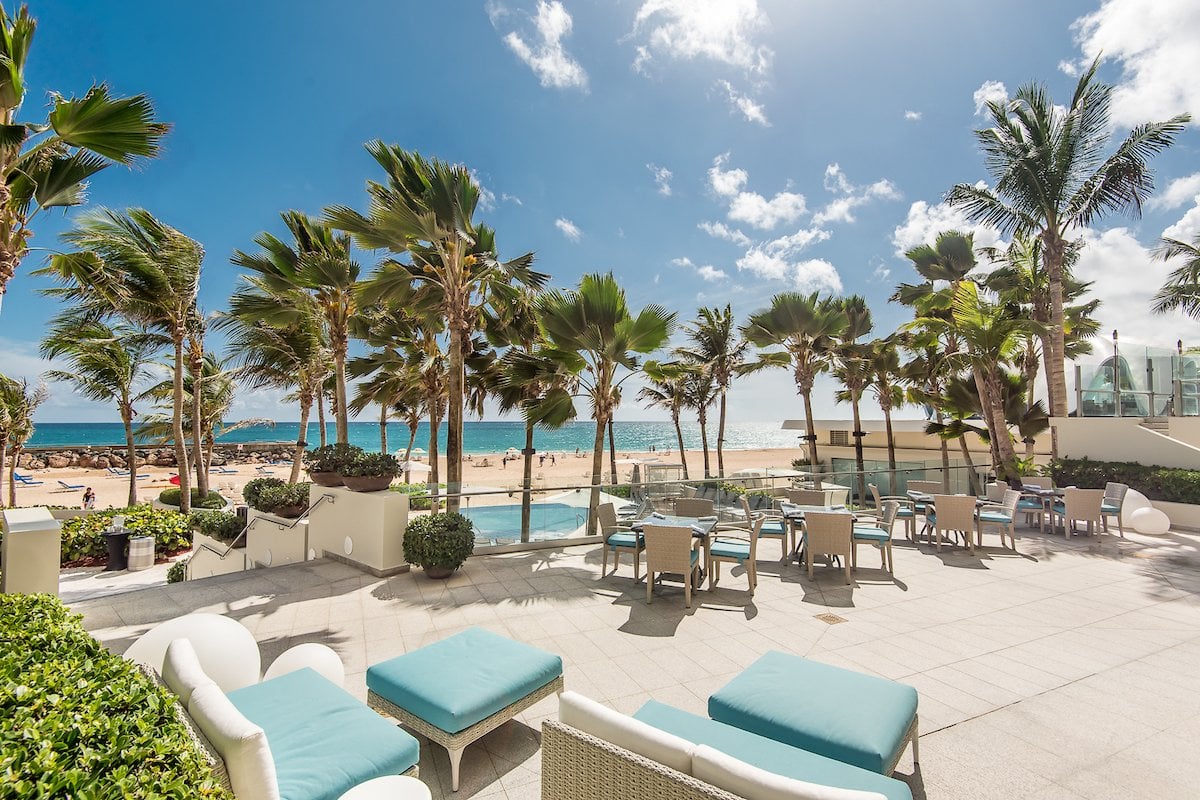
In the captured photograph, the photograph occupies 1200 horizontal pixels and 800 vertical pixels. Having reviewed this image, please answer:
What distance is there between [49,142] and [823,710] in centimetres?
701

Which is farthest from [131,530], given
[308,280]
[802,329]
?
[802,329]

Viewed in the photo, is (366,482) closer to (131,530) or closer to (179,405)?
(179,405)

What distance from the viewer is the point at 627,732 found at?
69.2 inches

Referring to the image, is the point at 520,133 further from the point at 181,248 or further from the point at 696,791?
the point at 696,791

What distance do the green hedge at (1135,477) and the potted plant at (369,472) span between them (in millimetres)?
13510

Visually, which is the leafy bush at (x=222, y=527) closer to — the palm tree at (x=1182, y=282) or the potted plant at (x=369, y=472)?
the potted plant at (x=369, y=472)

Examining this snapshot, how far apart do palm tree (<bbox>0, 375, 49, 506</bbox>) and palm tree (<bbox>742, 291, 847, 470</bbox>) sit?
19.4 metres

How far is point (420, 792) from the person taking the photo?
1738 millimetres

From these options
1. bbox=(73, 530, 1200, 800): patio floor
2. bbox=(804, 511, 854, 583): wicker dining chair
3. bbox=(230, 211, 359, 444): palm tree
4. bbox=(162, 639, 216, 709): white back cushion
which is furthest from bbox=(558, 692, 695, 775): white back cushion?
bbox=(230, 211, 359, 444): palm tree

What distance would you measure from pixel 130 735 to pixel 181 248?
1200 centimetres

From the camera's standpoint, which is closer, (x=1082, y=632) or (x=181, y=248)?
(x=1082, y=632)

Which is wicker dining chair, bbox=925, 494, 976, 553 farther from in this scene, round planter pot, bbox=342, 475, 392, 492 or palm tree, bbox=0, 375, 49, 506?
palm tree, bbox=0, 375, 49, 506

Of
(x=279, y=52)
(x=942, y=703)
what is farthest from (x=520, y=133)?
(x=942, y=703)

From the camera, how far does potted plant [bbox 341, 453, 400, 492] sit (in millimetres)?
6578
